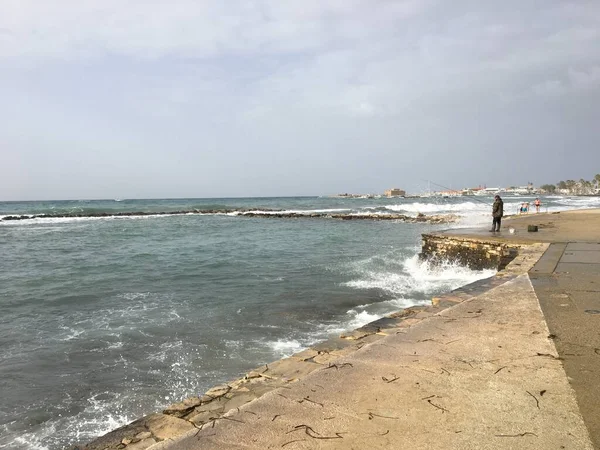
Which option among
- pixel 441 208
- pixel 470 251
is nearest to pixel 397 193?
pixel 441 208

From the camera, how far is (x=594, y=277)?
6484 millimetres

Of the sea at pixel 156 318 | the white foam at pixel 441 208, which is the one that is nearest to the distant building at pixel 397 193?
the white foam at pixel 441 208

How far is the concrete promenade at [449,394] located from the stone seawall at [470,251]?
603 centimetres

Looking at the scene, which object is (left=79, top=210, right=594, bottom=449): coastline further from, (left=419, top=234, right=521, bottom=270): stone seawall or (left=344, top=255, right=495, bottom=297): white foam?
(left=419, top=234, right=521, bottom=270): stone seawall

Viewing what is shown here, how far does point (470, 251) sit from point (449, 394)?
964 centimetres

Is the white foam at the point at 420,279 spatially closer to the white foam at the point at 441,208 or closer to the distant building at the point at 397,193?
the white foam at the point at 441,208

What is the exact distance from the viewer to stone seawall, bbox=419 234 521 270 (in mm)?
10609

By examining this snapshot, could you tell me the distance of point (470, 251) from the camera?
11.6 metres

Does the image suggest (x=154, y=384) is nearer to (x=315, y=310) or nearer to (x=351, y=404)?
(x=351, y=404)

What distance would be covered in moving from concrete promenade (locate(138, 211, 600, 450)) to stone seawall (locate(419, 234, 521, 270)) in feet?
19.8

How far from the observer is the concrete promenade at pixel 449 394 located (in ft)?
7.71

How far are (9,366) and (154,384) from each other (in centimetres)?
241

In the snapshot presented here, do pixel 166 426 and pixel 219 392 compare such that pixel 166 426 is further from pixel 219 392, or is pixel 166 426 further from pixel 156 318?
pixel 156 318

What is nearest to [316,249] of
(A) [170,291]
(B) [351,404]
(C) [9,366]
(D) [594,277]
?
(A) [170,291]
